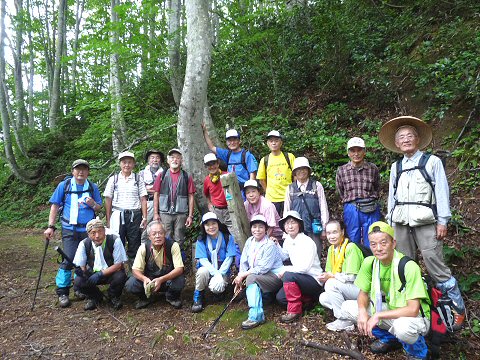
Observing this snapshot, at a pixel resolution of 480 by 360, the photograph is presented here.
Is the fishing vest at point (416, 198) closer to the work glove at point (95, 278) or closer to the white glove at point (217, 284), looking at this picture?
the white glove at point (217, 284)

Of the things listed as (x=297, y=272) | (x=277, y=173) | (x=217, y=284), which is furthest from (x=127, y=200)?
(x=297, y=272)

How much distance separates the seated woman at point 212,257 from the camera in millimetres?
5164

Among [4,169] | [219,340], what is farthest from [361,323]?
[4,169]

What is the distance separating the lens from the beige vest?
3850mm

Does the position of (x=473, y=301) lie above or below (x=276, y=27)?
below

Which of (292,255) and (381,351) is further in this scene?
(292,255)

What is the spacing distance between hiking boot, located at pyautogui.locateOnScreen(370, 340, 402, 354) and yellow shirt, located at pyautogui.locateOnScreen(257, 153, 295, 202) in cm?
266

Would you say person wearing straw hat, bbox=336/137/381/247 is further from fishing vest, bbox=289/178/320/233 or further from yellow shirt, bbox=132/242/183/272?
yellow shirt, bbox=132/242/183/272

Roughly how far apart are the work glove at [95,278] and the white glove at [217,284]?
1.66 metres

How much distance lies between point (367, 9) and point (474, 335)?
9911 mm

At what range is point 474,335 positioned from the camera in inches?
153

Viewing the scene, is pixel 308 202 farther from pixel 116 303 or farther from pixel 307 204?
pixel 116 303

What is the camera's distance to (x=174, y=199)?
612 cm

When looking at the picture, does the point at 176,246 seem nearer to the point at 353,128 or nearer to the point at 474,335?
the point at 474,335
